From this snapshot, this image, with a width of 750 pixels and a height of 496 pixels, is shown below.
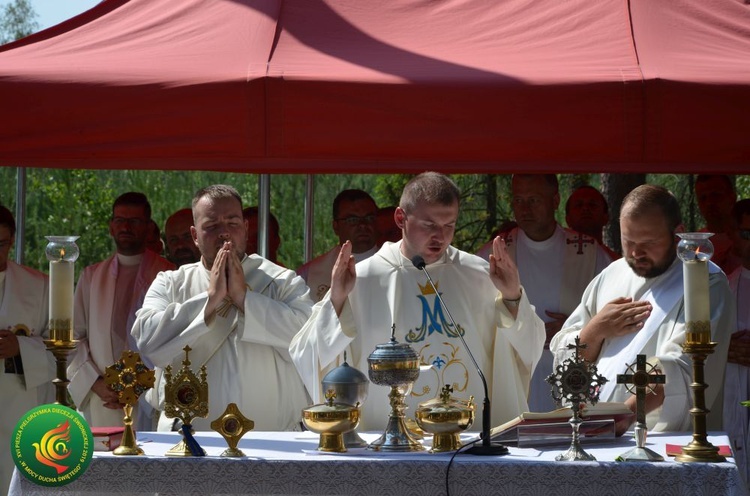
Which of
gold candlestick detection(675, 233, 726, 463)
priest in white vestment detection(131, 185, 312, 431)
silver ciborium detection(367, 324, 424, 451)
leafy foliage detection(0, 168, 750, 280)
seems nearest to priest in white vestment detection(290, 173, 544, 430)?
priest in white vestment detection(131, 185, 312, 431)

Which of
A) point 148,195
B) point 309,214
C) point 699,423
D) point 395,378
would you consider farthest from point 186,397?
point 148,195

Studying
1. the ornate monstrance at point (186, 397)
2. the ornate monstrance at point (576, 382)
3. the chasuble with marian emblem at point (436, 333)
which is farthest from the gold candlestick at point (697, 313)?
the ornate monstrance at point (186, 397)

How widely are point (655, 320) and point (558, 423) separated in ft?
3.06

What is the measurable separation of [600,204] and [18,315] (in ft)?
11.0

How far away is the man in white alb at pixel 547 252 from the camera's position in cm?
753

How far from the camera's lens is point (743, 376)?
667cm

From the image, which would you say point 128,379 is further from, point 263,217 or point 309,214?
point 309,214

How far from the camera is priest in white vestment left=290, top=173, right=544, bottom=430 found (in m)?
5.36

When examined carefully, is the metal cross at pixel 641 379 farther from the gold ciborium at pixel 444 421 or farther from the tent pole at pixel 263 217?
the tent pole at pixel 263 217

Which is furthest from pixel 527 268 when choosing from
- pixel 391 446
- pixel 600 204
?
pixel 391 446

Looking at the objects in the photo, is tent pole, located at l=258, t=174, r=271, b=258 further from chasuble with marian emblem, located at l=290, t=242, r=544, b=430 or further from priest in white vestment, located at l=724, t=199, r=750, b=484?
priest in white vestment, located at l=724, t=199, r=750, b=484

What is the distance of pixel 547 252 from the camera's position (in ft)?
25.4

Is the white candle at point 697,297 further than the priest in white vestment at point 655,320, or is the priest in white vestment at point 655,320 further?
the priest in white vestment at point 655,320

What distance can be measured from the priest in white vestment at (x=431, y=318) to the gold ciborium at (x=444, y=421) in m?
0.78
